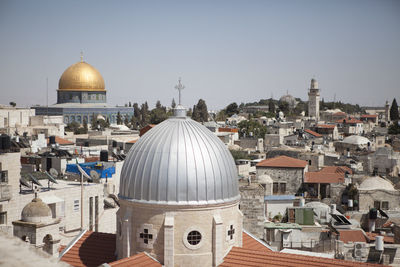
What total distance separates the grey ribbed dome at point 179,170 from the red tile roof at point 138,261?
1420 mm

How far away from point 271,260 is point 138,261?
3.34 m

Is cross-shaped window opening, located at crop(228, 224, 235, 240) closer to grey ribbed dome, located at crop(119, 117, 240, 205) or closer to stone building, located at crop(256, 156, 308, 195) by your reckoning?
grey ribbed dome, located at crop(119, 117, 240, 205)

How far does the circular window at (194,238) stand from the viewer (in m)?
13.5

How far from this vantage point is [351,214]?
1060 inches

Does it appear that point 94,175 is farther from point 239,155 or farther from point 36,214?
point 239,155

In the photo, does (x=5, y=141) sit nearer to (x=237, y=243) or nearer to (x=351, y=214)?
(x=237, y=243)

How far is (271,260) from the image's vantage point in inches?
526

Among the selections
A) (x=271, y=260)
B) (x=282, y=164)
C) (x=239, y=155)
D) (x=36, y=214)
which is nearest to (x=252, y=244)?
(x=271, y=260)

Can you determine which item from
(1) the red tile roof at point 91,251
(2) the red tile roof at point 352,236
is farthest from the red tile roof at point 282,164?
(1) the red tile roof at point 91,251

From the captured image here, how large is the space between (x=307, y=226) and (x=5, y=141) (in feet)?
42.0

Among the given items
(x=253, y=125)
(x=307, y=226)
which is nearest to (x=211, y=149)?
(x=307, y=226)

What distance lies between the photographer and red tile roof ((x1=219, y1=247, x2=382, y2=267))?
13.1 m

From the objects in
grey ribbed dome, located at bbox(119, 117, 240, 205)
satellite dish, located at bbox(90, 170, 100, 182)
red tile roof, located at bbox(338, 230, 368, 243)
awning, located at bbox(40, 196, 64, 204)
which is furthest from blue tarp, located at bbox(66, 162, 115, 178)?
grey ribbed dome, located at bbox(119, 117, 240, 205)

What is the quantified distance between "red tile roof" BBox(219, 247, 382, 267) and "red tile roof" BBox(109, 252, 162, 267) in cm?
178
